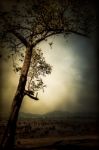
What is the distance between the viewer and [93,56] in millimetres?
7820

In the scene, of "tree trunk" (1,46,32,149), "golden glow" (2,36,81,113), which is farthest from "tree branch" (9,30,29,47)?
"golden glow" (2,36,81,113)

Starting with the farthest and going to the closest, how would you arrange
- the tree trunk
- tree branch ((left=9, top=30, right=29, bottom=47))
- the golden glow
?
the golden glow, tree branch ((left=9, top=30, right=29, bottom=47)), the tree trunk

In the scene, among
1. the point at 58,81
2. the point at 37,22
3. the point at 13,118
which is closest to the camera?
the point at 13,118

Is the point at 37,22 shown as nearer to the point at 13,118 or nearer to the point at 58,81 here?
the point at 58,81

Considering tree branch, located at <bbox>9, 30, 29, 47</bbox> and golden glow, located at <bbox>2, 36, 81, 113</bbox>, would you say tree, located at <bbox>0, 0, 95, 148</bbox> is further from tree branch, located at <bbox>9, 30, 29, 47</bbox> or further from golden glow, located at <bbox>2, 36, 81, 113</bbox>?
golden glow, located at <bbox>2, 36, 81, 113</bbox>

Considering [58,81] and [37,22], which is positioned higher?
[37,22]

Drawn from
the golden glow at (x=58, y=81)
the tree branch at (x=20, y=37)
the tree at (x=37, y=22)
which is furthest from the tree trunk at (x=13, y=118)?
the golden glow at (x=58, y=81)

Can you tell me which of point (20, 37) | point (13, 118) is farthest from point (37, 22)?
point (13, 118)

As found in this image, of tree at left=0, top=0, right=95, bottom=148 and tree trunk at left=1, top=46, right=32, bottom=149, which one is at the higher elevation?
tree at left=0, top=0, right=95, bottom=148

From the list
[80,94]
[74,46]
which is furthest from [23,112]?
[74,46]

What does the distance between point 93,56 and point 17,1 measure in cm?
228

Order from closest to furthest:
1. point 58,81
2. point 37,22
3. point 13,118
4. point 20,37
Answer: point 13,118 → point 20,37 → point 37,22 → point 58,81

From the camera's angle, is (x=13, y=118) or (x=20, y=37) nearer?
(x=13, y=118)

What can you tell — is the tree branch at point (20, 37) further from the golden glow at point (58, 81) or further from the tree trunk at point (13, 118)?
the golden glow at point (58, 81)
